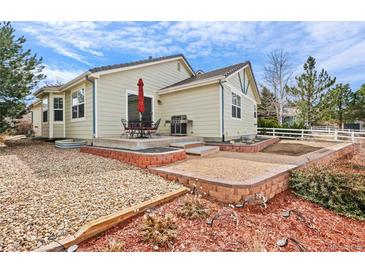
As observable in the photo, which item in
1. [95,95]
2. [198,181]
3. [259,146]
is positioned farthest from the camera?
[259,146]

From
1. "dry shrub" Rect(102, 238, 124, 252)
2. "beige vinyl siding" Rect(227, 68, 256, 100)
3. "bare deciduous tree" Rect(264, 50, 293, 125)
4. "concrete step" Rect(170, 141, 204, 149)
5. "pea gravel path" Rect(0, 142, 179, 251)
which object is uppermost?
"bare deciduous tree" Rect(264, 50, 293, 125)

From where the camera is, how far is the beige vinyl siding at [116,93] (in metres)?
8.34

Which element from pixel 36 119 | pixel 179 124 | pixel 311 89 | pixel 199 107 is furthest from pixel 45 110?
pixel 311 89

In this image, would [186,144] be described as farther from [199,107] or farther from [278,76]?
[278,76]

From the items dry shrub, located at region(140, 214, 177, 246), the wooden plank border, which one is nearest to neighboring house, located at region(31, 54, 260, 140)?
the wooden plank border

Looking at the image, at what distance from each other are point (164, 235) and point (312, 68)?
2278 centimetres

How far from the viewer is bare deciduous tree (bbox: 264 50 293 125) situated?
23.1 meters

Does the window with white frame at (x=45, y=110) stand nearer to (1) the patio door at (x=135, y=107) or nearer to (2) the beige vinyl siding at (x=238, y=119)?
(1) the patio door at (x=135, y=107)

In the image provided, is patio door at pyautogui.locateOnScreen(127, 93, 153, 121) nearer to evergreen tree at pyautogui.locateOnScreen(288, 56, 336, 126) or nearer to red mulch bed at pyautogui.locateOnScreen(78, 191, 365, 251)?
red mulch bed at pyautogui.locateOnScreen(78, 191, 365, 251)

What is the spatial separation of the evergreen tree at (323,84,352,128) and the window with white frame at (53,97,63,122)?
870 inches

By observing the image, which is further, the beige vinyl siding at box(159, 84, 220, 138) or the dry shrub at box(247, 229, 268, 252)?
the beige vinyl siding at box(159, 84, 220, 138)
